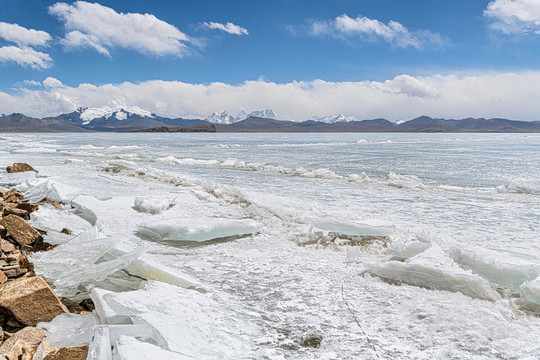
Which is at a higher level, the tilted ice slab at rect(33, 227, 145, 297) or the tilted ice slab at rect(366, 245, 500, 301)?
the tilted ice slab at rect(33, 227, 145, 297)

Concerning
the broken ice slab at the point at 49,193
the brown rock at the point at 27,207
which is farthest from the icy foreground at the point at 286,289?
the broken ice slab at the point at 49,193

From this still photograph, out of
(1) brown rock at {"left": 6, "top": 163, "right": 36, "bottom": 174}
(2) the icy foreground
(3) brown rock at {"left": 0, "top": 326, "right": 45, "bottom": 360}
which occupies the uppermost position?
(1) brown rock at {"left": 6, "top": 163, "right": 36, "bottom": 174}

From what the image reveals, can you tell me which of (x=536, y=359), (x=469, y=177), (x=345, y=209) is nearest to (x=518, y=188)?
Answer: (x=469, y=177)

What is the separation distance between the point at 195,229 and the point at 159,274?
1.36 metres

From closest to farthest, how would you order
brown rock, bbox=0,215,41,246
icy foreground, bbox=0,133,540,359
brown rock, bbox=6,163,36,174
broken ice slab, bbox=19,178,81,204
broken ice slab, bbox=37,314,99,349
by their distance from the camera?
broken ice slab, bbox=37,314,99,349, icy foreground, bbox=0,133,540,359, brown rock, bbox=0,215,41,246, broken ice slab, bbox=19,178,81,204, brown rock, bbox=6,163,36,174

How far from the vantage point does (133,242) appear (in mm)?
3914

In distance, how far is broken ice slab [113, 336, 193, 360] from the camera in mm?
1572

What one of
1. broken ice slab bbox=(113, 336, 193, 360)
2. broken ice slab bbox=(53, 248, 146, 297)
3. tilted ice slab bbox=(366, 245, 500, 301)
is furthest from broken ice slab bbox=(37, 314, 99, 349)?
tilted ice slab bbox=(366, 245, 500, 301)

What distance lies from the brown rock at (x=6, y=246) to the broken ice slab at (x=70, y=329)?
1.39m

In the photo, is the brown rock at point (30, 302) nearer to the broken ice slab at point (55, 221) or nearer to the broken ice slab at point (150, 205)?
the broken ice slab at point (55, 221)

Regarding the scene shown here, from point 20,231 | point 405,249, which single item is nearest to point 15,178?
point 20,231

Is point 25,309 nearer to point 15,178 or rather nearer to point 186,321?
point 186,321

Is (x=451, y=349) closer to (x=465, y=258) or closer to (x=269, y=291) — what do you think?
(x=269, y=291)

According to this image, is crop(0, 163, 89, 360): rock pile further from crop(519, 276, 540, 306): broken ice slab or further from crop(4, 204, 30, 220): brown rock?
crop(519, 276, 540, 306): broken ice slab
